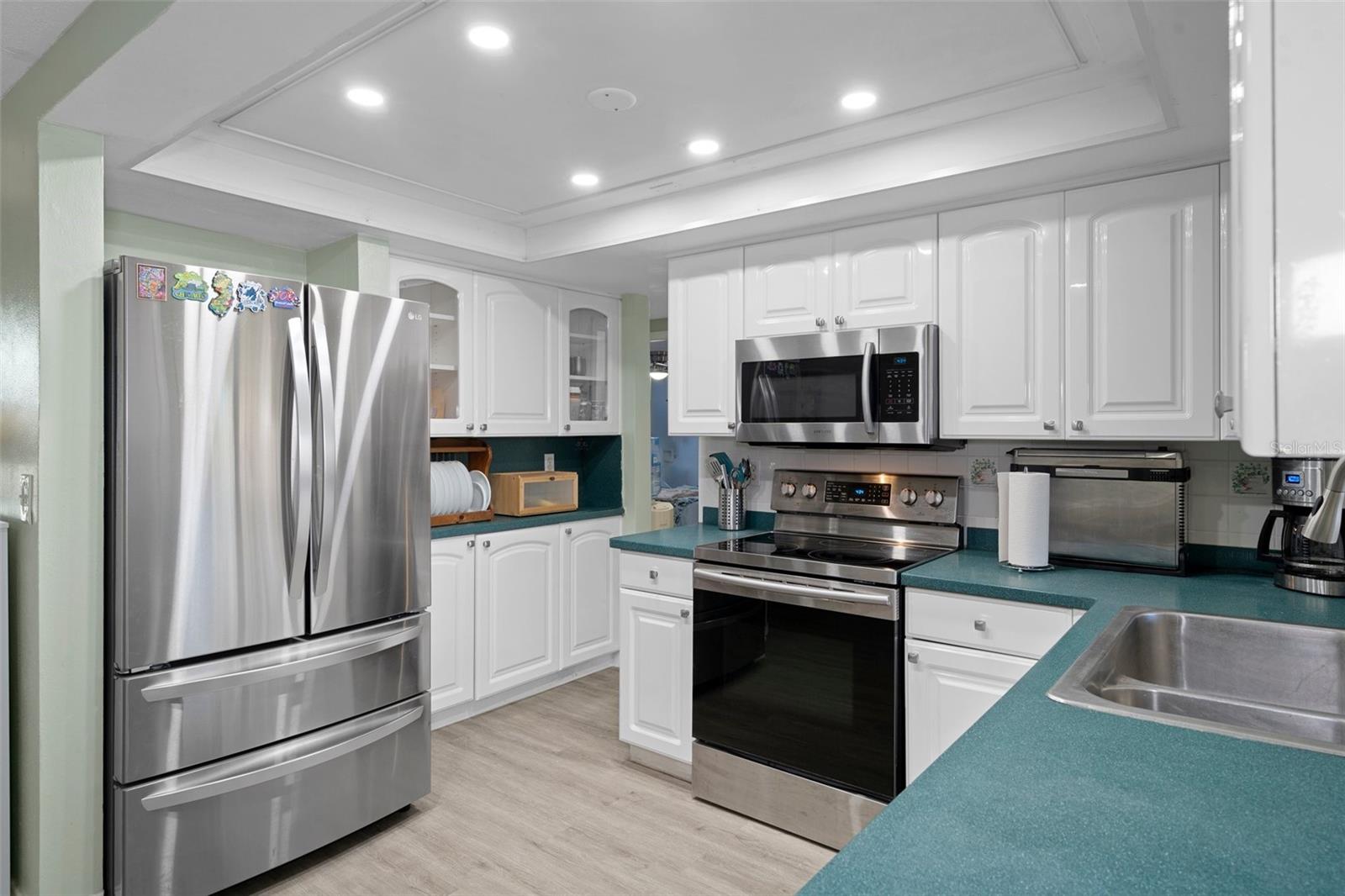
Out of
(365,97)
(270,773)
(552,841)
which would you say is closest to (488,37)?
(365,97)

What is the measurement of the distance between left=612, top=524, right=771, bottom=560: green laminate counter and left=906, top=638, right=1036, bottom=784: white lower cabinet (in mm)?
898

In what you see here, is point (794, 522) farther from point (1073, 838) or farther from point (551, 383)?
point (1073, 838)

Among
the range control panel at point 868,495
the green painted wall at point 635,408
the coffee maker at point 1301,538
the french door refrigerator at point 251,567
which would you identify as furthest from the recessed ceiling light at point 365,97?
the coffee maker at point 1301,538

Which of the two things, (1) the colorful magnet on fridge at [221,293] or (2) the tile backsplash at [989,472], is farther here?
(2) the tile backsplash at [989,472]

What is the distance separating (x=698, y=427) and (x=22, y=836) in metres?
2.53

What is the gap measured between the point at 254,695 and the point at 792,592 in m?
1.67

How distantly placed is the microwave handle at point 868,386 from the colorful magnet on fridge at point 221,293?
201 cm

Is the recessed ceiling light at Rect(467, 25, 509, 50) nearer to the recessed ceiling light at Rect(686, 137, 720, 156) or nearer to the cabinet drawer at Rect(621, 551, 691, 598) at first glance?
the recessed ceiling light at Rect(686, 137, 720, 156)

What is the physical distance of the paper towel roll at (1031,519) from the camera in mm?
2410

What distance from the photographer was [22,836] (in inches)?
85.9

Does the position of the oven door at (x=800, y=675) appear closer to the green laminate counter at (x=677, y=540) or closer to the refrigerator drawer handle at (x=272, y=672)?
the green laminate counter at (x=677, y=540)

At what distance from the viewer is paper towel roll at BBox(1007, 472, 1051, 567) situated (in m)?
2.41

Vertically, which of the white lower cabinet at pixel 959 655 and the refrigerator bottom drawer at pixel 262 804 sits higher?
the white lower cabinet at pixel 959 655

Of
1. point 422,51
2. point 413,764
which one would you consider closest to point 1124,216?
point 422,51
